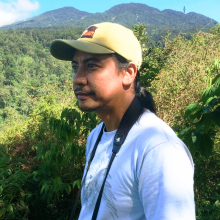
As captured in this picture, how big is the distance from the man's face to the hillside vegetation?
0.68 metres

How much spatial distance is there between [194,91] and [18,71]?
57.7 meters

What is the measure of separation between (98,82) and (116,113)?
0.19 metres

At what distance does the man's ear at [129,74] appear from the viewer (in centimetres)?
113

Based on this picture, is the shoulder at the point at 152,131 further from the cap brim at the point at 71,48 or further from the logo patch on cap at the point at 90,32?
the logo patch on cap at the point at 90,32

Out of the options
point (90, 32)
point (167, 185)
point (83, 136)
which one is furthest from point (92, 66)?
point (83, 136)

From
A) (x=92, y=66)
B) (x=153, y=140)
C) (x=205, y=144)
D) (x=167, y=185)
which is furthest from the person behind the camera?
(x=205, y=144)

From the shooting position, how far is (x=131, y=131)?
964 mm

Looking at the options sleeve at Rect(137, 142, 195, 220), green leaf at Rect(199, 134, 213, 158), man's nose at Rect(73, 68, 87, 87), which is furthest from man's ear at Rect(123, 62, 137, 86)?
green leaf at Rect(199, 134, 213, 158)

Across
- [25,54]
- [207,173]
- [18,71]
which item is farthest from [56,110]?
[25,54]

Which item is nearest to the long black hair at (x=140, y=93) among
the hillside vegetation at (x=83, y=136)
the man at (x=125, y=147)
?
the man at (x=125, y=147)

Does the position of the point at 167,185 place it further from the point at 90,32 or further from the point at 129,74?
the point at 90,32

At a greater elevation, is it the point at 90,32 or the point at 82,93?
the point at 90,32

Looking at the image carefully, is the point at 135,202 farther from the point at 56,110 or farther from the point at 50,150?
the point at 56,110

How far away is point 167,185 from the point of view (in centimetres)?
71
